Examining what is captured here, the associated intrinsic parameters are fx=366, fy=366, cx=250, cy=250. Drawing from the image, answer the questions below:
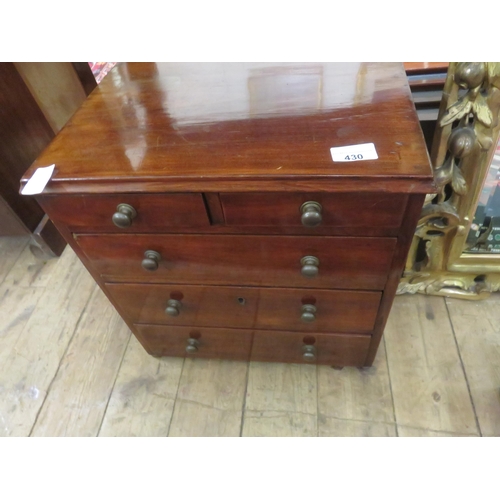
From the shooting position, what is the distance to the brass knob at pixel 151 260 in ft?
2.49

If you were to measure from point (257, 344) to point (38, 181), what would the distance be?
2.27 ft

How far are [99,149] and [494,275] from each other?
1.23 meters

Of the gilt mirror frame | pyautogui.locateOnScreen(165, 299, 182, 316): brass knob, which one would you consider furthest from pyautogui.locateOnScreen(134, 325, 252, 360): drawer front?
the gilt mirror frame

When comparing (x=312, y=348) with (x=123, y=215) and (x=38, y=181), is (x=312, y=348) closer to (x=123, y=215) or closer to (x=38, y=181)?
(x=123, y=215)

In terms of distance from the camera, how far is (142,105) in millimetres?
769

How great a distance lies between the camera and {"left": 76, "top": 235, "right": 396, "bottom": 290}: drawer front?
2.33 feet

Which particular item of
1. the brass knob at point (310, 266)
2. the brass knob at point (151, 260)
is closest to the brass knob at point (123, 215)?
the brass knob at point (151, 260)

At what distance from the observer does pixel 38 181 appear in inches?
25.4

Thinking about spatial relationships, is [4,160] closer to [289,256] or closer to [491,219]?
[289,256]

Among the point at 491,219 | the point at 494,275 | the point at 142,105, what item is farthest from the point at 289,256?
the point at 494,275

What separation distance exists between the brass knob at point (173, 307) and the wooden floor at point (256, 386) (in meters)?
0.36

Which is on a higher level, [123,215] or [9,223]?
[123,215]

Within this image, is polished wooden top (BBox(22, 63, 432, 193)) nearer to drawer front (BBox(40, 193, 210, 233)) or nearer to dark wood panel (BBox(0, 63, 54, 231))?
drawer front (BBox(40, 193, 210, 233))

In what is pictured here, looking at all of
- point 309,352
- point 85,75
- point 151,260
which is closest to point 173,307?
point 151,260
